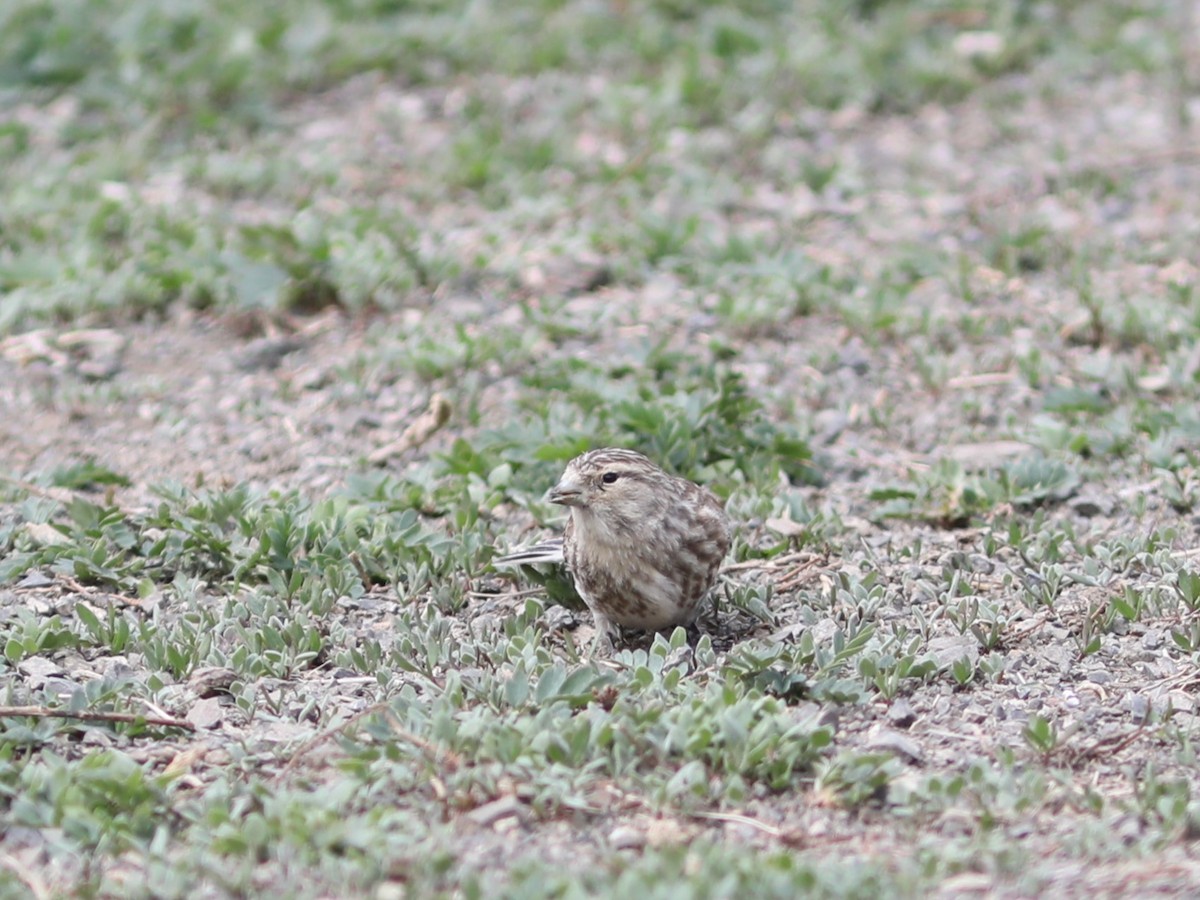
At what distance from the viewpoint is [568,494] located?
561 centimetres

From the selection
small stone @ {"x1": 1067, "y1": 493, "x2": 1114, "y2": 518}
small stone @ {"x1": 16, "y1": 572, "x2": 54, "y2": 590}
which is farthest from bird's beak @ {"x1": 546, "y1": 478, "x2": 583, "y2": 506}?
small stone @ {"x1": 1067, "y1": 493, "x2": 1114, "y2": 518}

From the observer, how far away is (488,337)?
7.93 m

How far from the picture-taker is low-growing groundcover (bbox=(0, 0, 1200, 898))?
4.37 meters

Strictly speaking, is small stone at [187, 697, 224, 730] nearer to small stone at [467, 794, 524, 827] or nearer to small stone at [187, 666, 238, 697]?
small stone at [187, 666, 238, 697]

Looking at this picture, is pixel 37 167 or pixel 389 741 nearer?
pixel 389 741

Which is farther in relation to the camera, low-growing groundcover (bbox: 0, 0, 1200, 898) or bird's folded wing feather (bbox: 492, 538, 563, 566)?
bird's folded wing feather (bbox: 492, 538, 563, 566)

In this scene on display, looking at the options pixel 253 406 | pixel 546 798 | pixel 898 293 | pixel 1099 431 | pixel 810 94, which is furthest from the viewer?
pixel 810 94

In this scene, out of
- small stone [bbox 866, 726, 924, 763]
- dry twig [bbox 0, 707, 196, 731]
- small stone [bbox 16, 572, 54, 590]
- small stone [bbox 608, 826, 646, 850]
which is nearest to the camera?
small stone [bbox 608, 826, 646, 850]

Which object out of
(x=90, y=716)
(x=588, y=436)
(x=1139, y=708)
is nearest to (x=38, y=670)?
(x=90, y=716)

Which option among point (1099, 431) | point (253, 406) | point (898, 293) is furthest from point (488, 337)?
point (1099, 431)

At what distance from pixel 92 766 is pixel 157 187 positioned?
5966mm

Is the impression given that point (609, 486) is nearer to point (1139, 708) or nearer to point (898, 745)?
point (898, 745)

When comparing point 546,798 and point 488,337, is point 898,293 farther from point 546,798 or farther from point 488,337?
point 546,798

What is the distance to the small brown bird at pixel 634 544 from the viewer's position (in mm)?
5566
